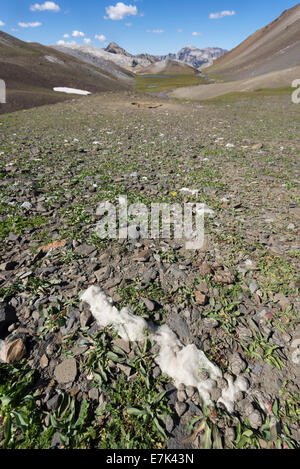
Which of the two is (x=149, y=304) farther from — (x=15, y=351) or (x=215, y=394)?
→ (x=15, y=351)

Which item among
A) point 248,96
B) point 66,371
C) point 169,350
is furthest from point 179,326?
point 248,96

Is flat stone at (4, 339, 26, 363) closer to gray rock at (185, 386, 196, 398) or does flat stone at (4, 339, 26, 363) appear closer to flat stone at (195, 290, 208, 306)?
gray rock at (185, 386, 196, 398)

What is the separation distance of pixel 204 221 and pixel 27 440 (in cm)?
419

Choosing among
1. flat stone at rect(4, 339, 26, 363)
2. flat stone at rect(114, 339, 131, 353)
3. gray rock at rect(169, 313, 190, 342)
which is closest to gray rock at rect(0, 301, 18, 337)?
flat stone at rect(4, 339, 26, 363)

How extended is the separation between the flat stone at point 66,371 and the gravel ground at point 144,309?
1 cm

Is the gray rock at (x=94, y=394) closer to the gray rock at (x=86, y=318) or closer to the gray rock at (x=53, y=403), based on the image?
the gray rock at (x=53, y=403)

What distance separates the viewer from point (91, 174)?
292 inches

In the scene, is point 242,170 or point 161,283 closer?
point 161,283

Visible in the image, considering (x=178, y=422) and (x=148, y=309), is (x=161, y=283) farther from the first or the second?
(x=178, y=422)

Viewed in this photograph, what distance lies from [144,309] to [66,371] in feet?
3.50

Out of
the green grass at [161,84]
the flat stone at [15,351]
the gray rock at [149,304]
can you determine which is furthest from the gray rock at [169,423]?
the green grass at [161,84]

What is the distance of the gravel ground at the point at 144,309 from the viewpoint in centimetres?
209

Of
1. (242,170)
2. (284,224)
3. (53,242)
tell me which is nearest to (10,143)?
(53,242)

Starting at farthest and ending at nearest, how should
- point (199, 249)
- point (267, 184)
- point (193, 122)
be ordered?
point (193, 122) → point (267, 184) → point (199, 249)
